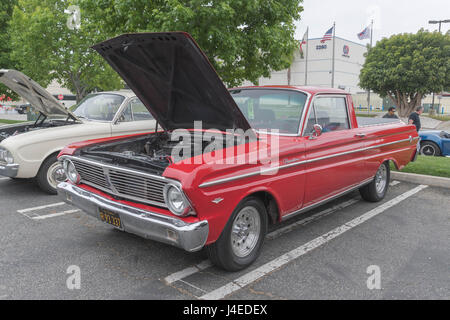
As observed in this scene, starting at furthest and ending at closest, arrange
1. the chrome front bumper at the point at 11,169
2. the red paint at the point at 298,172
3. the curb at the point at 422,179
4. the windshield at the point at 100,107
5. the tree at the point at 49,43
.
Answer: the tree at the point at 49,43, the curb at the point at 422,179, the windshield at the point at 100,107, the chrome front bumper at the point at 11,169, the red paint at the point at 298,172

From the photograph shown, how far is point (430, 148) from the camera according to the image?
1109 cm

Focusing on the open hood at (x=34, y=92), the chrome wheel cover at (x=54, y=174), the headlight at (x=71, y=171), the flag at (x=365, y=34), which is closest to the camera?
the headlight at (x=71, y=171)

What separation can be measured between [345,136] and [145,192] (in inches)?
111

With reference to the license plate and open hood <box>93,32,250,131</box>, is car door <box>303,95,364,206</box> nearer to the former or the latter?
open hood <box>93,32,250,131</box>

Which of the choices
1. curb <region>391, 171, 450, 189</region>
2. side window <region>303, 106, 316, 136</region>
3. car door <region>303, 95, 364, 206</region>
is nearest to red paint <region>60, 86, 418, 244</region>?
car door <region>303, 95, 364, 206</region>

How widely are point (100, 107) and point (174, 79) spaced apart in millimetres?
3328

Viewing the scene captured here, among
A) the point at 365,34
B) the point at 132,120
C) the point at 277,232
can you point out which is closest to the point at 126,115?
the point at 132,120

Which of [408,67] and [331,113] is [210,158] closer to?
[331,113]

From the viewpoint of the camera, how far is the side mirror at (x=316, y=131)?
3.97 m

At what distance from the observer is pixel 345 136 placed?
15.4 ft

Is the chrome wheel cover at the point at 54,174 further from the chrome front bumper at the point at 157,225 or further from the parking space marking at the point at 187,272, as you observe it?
the parking space marking at the point at 187,272

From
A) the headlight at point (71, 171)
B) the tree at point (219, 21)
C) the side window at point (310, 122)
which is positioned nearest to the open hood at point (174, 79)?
the side window at point (310, 122)
